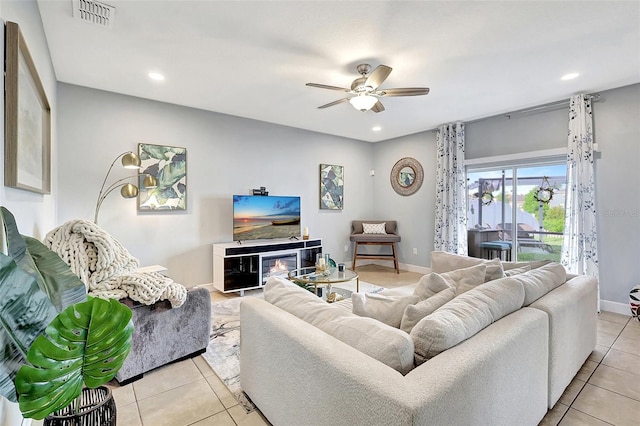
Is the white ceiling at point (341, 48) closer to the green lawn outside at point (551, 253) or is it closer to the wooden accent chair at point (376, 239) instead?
the green lawn outside at point (551, 253)

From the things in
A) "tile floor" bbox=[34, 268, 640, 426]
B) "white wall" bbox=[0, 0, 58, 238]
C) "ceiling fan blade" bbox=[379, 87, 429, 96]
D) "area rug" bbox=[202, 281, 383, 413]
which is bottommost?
"tile floor" bbox=[34, 268, 640, 426]

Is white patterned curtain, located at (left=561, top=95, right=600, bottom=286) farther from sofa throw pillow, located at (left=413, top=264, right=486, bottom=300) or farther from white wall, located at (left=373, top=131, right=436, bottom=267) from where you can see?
sofa throw pillow, located at (left=413, top=264, right=486, bottom=300)

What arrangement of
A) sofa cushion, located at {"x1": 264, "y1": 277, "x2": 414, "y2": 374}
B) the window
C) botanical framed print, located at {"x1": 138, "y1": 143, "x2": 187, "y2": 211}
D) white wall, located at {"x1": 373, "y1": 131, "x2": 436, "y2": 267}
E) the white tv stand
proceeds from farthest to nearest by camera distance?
1. white wall, located at {"x1": 373, "y1": 131, "x2": 436, "y2": 267}
2. the window
3. the white tv stand
4. botanical framed print, located at {"x1": 138, "y1": 143, "x2": 187, "y2": 211}
5. sofa cushion, located at {"x1": 264, "y1": 277, "x2": 414, "y2": 374}

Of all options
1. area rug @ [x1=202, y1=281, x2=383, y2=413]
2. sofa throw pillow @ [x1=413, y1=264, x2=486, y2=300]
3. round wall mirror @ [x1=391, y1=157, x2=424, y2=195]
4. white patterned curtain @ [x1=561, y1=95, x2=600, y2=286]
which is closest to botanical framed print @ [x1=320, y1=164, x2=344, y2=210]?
round wall mirror @ [x1=391, y1=157, x2=424, y2=195]

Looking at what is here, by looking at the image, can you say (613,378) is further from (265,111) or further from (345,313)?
(265,111)

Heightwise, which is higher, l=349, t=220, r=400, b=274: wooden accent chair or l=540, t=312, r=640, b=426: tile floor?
l=349, t=220, r=400, b=274: wooden accent chair

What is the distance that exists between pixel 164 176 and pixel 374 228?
382cm

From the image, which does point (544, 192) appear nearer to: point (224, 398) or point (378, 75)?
point (378, 75)

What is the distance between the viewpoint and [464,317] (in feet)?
4.10

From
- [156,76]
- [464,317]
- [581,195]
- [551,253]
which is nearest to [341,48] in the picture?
[156,76]

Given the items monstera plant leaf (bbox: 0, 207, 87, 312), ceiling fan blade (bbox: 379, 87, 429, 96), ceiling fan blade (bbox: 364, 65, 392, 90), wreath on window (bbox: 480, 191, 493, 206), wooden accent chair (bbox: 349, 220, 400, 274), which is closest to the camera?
monstera plant leaf (bbox: 0, 207, 87, 312)

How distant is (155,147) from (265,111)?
1534 mm

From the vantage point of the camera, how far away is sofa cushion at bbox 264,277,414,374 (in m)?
1.07

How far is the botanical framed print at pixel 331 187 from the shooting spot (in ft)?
18.2
